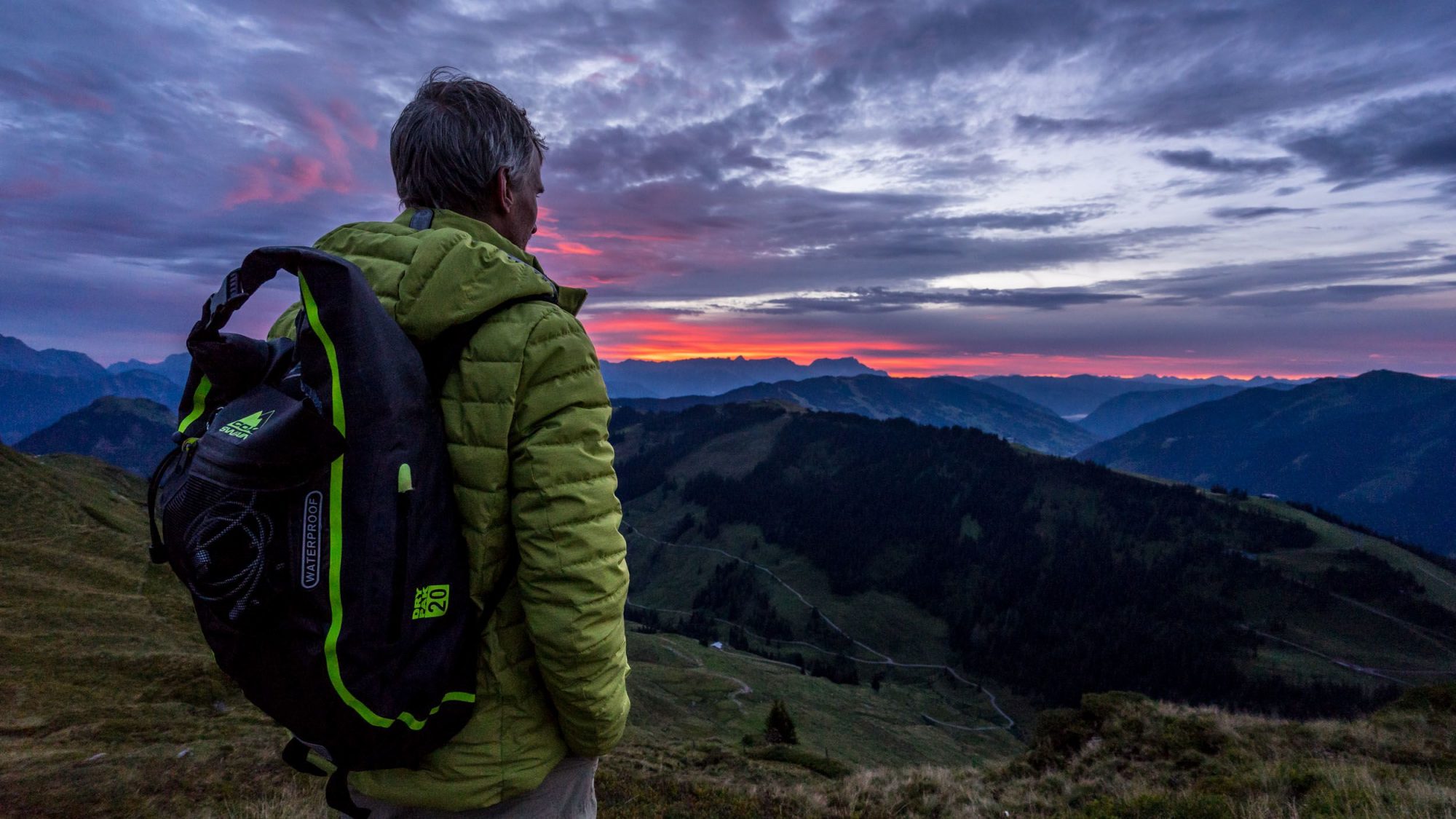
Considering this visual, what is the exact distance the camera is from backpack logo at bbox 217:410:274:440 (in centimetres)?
Answer: 230

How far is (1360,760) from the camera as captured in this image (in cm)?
1011

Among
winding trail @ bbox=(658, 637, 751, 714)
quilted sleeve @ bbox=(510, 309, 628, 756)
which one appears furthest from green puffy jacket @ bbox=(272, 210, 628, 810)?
winding trail @ bbox=(658, 637, 751, 714)

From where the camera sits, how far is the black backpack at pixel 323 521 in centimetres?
236

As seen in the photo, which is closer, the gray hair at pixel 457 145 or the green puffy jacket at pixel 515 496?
the green puffy jacket at pixel 515 496

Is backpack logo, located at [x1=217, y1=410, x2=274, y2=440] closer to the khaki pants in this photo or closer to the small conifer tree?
the khaki pants

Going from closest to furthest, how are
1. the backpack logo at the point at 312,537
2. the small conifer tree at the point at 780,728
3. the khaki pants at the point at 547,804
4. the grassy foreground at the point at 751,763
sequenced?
the backpack logo at the point at 312,537 → the khaki pants at the point at 547,804 → the grassy foreground at the point at 751,763 → the small conifer tree at the point at 780,728

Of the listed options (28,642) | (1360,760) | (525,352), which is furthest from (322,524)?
(28,642)

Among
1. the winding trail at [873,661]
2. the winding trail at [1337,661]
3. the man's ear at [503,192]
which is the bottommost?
the winding trail at [873,661]

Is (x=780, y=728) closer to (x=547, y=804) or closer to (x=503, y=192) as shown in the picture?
(x=547, y=804)

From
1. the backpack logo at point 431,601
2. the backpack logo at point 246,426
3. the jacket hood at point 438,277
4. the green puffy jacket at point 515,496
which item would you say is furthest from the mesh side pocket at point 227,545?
the jacket hood at point 438,277

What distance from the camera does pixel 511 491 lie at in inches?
117

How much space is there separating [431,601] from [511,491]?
57cm

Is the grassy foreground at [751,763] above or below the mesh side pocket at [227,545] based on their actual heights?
below

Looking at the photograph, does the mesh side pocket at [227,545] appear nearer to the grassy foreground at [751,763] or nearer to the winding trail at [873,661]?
the grassy foreground at [751,763]
